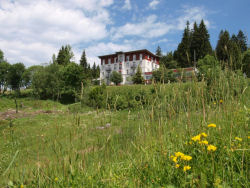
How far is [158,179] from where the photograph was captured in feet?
3.77

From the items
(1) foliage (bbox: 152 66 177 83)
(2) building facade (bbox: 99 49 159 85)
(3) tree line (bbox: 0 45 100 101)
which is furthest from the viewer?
(2) building facade (bbox: 99 49 159 85)

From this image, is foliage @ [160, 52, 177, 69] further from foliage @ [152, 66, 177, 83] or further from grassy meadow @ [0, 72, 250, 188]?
grassy meadow @ [0, 72, 250, 188]

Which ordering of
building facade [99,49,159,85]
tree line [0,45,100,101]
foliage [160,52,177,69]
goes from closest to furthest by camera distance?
foliage [160,52,177,69] → tree line [0,45,100,101] → building facade [99,49,159,85]

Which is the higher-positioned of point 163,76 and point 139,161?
point 163,76

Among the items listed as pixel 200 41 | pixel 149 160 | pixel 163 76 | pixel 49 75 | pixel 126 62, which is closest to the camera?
pixel 149 160

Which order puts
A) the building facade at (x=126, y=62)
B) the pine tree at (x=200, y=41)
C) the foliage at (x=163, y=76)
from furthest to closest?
the building facade at (x=126, y=62) < the pine tree at (x=200, y=41) < the foliage at (x=163, y=76)

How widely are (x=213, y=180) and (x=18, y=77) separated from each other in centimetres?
3942

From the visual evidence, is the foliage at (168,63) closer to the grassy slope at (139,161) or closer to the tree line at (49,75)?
the grassy slope at (139,161)

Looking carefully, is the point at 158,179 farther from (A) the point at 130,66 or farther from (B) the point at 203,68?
(A) the point at 130,66

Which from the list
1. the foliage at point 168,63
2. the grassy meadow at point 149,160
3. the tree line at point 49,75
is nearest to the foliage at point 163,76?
the foliage at point 168,63

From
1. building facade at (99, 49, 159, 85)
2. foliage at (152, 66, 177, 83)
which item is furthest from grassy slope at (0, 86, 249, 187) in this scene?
building facade at (99, 49, 159, 85)

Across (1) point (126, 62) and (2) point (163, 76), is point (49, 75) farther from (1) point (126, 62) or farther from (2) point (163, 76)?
(1) point (126, 62)

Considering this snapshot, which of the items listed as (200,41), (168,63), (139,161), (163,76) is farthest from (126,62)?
(139,161)

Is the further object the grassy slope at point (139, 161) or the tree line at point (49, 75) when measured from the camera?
the tree line at point (49, 75)
